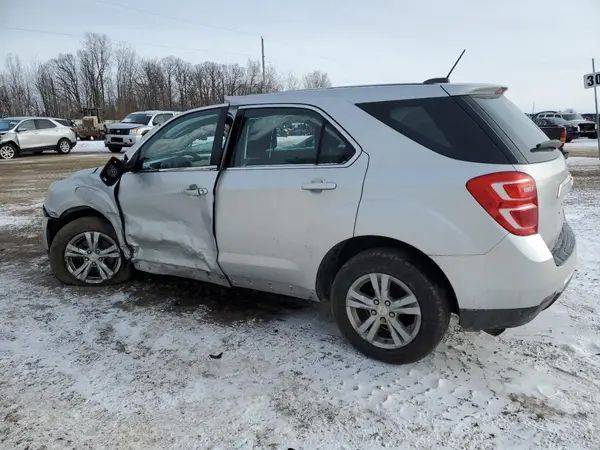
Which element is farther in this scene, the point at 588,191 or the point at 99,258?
the point at 588,191

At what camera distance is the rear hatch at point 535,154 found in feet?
8.96

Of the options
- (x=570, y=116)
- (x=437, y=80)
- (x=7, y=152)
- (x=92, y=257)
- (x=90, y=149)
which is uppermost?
(x=437, y=80)

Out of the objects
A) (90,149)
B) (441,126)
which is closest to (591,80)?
(441,126)

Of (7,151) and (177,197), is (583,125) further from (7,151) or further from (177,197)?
(177,197)

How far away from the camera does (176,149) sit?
3.97 m

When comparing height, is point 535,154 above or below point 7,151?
above

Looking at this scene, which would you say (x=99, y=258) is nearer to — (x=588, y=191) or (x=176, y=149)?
(x=176, y=149)

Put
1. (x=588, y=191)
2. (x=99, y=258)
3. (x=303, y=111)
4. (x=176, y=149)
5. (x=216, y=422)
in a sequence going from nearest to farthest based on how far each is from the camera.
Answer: (x=216, y=422)
(x=303, y=111)
(x=176, y=149)
(x=99, y=258)
(x=588, y=191)

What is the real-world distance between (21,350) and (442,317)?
9.34 feet

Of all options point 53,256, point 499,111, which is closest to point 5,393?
point 53,256

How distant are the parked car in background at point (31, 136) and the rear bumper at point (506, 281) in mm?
22274

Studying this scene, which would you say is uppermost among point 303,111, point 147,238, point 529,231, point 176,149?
point 303,111

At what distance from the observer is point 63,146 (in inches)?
893

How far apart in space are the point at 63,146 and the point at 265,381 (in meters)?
23.2
